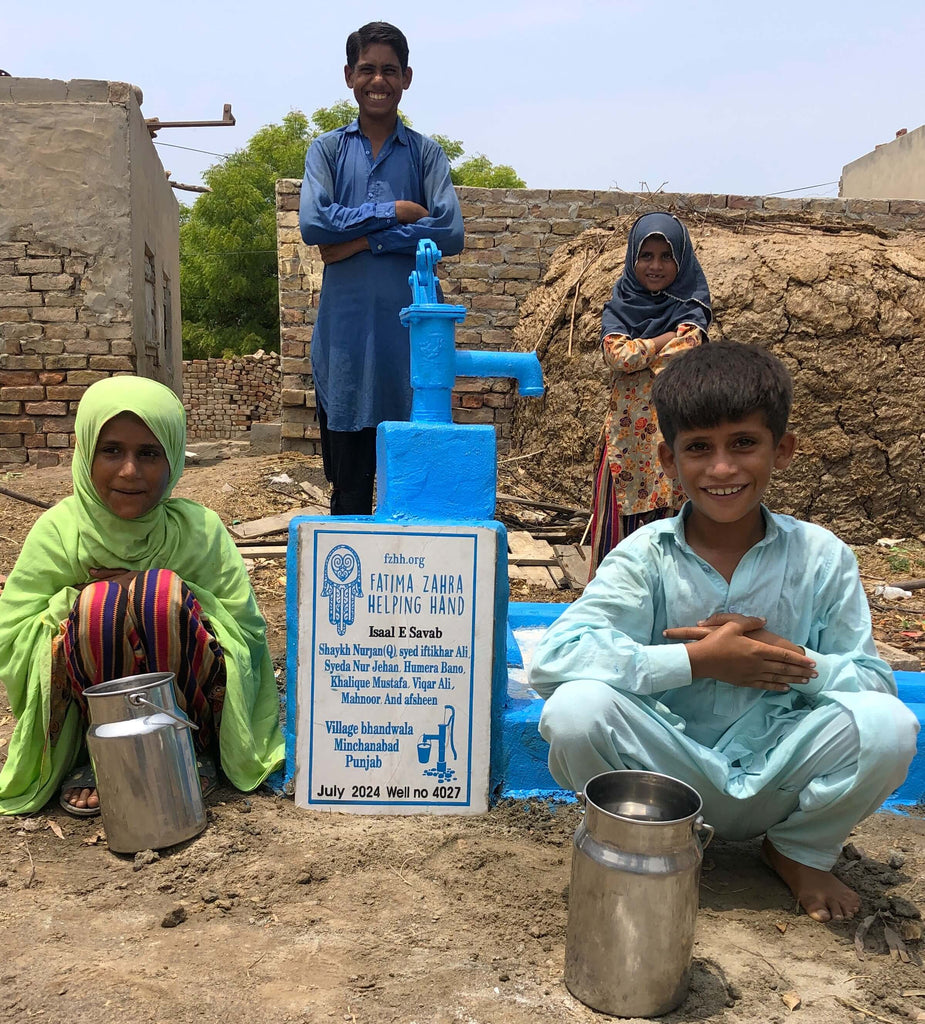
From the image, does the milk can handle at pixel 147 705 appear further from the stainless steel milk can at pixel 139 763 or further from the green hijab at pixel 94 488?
the green hijab at pixel 94 488

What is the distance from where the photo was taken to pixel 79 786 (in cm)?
220

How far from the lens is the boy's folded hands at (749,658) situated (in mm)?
1760

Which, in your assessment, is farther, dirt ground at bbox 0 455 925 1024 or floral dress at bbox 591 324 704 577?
floral dress at bbox 591 324 704 577

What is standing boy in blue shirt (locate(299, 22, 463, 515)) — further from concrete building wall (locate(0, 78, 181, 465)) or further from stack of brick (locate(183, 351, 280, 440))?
stack of brick (locate(183, 351, 280, 440))

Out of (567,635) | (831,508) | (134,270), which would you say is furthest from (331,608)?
(134,270)

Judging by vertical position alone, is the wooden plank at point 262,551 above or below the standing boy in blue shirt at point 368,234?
below

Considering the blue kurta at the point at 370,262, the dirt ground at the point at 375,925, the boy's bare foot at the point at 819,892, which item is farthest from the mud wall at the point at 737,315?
the boy's bare foot at the point at 819,892

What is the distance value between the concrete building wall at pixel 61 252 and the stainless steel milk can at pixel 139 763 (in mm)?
6454

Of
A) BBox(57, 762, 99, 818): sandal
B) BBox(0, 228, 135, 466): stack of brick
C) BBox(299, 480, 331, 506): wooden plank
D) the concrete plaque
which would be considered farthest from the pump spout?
BBox(0, 228, 135, 466): stack of brick

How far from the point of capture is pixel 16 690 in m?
2.17

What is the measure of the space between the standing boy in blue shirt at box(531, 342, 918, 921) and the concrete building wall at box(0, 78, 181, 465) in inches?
273

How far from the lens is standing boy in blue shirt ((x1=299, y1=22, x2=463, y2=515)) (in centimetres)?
332

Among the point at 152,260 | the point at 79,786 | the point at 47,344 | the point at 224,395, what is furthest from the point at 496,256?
the point at 224,395

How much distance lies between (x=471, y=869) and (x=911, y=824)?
3.71 ft
